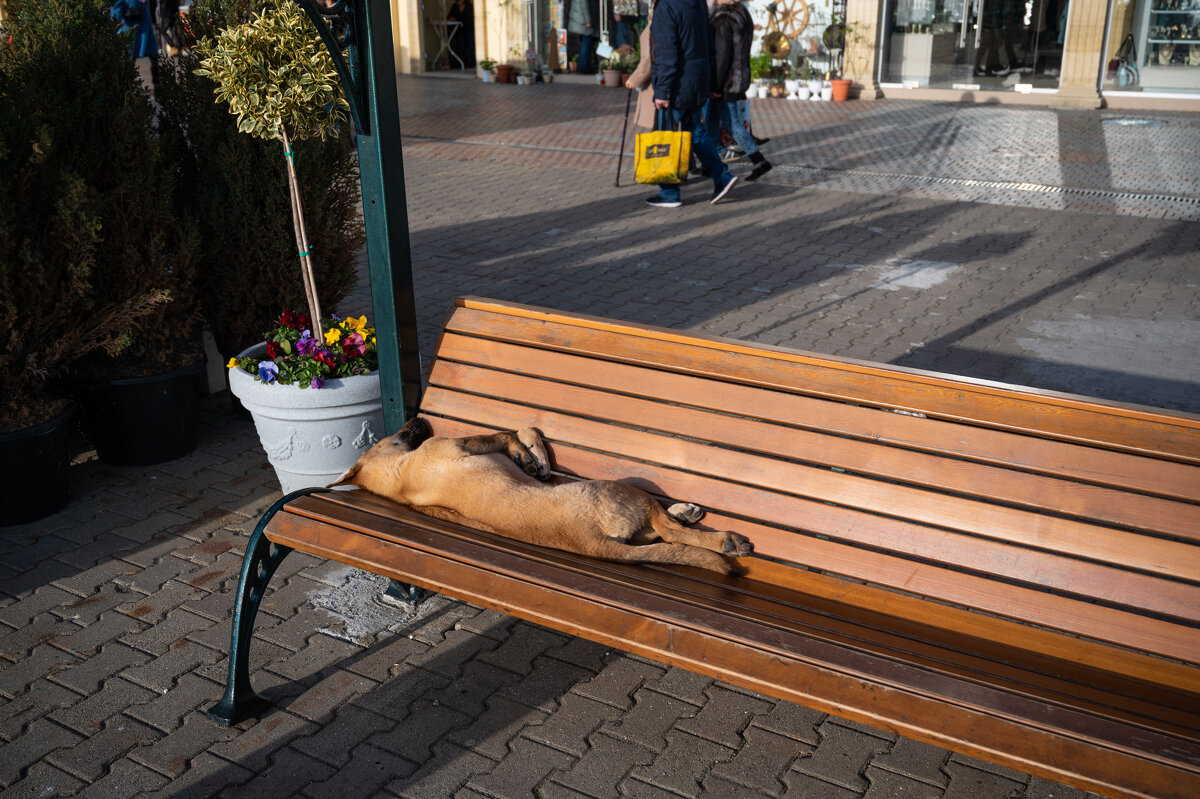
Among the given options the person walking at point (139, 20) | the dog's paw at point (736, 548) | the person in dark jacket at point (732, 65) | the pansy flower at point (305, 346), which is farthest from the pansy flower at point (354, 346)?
the person walking at point (139, 20)

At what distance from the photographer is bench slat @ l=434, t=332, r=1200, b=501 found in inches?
115

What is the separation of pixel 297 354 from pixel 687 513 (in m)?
2.16

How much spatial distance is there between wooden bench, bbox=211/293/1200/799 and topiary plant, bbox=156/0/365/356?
2.24 metres

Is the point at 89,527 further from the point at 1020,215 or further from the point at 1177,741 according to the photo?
the point at 1020,215

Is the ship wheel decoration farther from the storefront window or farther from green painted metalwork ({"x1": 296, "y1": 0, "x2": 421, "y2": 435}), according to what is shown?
green painted metalwork ({"x1": 296, "y1": 0, "x2": 421, "y2": 435})

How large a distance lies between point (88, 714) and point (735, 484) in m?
2.32

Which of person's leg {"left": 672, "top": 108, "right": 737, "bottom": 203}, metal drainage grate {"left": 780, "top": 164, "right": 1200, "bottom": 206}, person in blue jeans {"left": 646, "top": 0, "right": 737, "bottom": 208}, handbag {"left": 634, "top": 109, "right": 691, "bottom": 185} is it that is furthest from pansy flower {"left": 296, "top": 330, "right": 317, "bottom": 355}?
metal drainage grate {"left": 780, "top": 164, "right": 1200, "bottom": 206}

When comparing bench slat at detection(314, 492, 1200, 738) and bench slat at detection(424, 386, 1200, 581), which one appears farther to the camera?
bench slat at detection(424, 386, 1200, 581)

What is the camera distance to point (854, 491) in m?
3.28

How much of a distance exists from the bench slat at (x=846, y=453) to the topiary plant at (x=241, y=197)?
1.85 m

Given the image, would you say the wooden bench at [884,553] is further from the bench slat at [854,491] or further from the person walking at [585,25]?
the person walking at [585,25]

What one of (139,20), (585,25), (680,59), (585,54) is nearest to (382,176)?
(680,59)

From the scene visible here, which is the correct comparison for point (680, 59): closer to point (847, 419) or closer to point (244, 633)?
point (847, 419)

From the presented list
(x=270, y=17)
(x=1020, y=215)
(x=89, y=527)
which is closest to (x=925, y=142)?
(x=1020, y=215)
